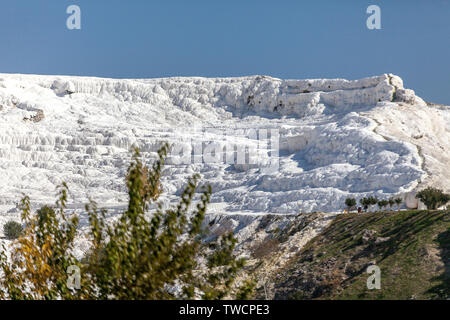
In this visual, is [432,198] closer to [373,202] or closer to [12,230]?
[373,202]

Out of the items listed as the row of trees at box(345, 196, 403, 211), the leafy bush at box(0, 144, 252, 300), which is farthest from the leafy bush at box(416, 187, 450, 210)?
the leafy bush at box(0, 144, 252, 300)

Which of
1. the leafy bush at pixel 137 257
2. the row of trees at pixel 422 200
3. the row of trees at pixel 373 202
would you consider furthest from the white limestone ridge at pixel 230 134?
the leafy bush at pixel 137 257

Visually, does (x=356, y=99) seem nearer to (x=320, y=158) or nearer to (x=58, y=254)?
(x=320, y=158)

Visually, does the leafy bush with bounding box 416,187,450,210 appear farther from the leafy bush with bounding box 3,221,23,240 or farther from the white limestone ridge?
the leafy bush with bounding box 3,221,23,240

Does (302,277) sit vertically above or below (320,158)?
below
